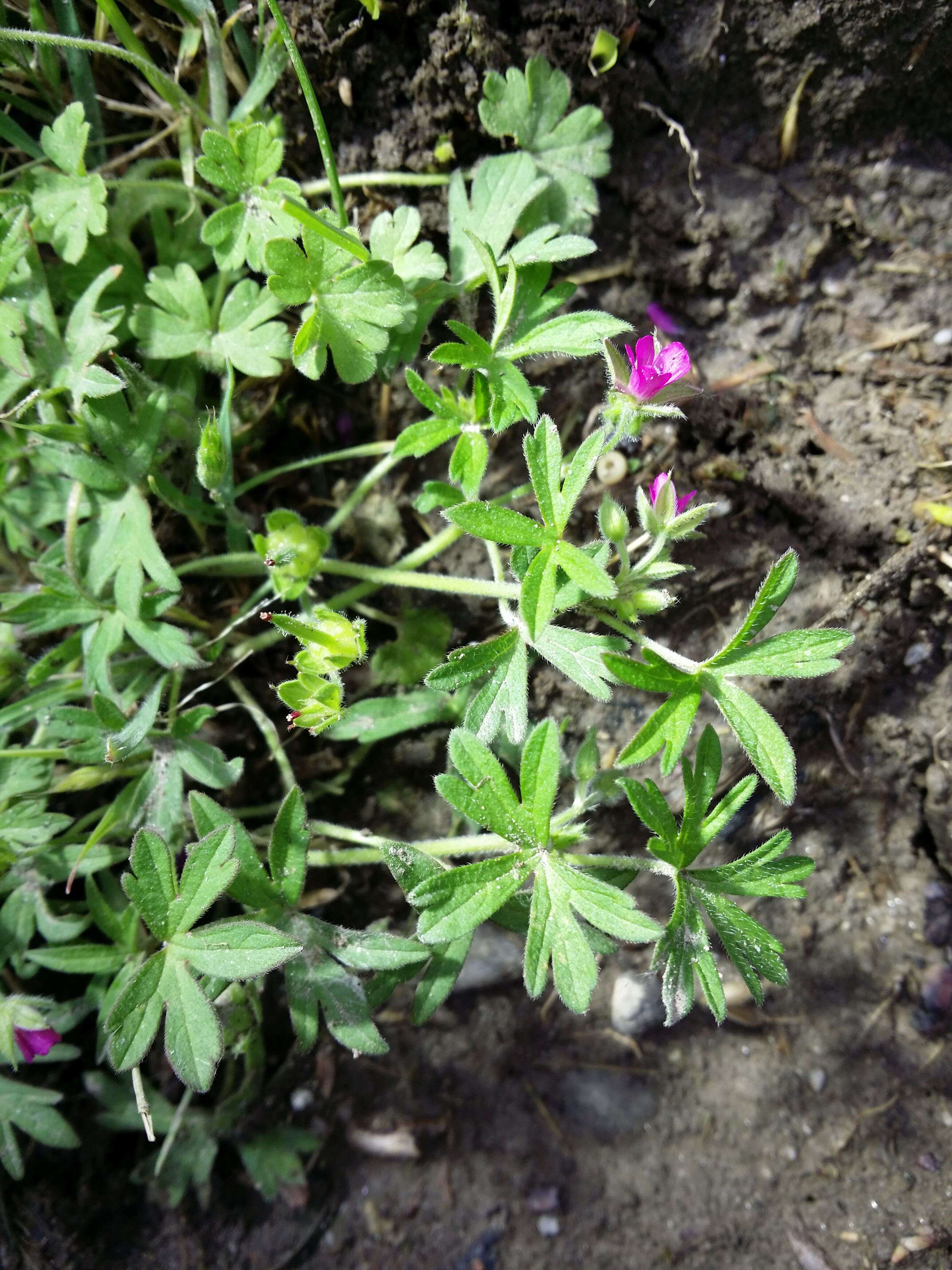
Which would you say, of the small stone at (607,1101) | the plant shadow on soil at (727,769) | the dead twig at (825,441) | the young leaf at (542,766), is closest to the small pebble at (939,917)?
the plant shadow on soil at (727,769)

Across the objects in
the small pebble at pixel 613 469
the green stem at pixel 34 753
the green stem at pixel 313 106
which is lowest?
the green stem at pixel 34 753

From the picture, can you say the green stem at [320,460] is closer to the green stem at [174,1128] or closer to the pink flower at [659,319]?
the pink flower at [659,319]

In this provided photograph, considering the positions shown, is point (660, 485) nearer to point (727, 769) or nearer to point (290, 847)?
point (727, 769)

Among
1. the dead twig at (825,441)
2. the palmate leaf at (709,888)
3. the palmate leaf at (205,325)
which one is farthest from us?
the dead twig at (825,441)

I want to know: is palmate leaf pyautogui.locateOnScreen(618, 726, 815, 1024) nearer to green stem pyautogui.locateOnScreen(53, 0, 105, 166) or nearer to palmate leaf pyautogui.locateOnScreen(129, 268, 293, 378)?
palmate leaf pyautogui.locateOnScreen(129, 268, 293, 378)

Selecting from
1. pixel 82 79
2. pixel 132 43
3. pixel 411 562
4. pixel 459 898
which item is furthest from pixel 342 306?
pixel 459 898

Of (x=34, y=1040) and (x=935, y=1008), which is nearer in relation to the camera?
(x=34, y=1040)

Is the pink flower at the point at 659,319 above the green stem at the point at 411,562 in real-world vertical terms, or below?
above
